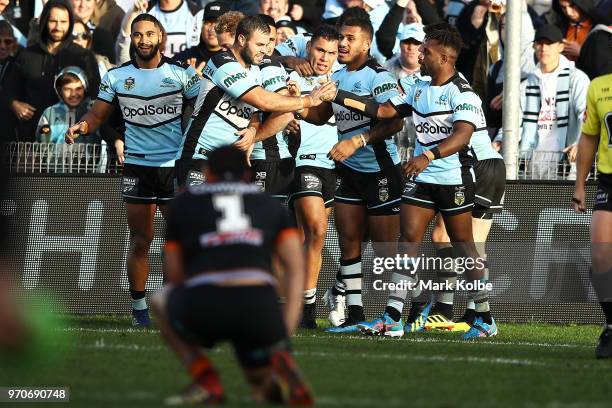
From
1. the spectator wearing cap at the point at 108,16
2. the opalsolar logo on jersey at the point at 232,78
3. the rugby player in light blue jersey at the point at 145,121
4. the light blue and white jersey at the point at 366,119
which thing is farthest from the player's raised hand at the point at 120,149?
the spectator wearing cap at the point at 108,16

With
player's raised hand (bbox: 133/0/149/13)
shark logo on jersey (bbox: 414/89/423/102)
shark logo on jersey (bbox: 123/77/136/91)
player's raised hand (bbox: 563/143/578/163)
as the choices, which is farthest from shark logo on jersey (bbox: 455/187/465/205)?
player's raised hand (bbox: 133/0/149/13)

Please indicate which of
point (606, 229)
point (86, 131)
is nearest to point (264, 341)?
point (606, 229)

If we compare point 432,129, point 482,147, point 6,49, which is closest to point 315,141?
point 432,129

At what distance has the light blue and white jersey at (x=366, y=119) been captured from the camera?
45.3 ft

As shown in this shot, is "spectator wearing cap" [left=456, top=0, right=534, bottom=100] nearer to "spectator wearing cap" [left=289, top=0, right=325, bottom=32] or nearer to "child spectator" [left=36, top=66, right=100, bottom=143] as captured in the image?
"spectator wearing cap" [left=289, top=0, right=325, bottom=32]

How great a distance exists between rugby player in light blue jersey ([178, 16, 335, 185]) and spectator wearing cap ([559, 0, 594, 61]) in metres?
5.50

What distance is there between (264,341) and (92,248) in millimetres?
7778

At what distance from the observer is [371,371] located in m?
10.2

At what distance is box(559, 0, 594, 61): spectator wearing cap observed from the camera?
57.7 feet

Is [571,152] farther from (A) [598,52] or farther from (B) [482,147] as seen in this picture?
(A) [598,52]

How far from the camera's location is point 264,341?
7902mm

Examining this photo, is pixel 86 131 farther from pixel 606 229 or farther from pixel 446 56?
pixel 606 229

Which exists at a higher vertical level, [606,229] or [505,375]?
[606,229]

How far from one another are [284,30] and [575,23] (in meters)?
3.72
